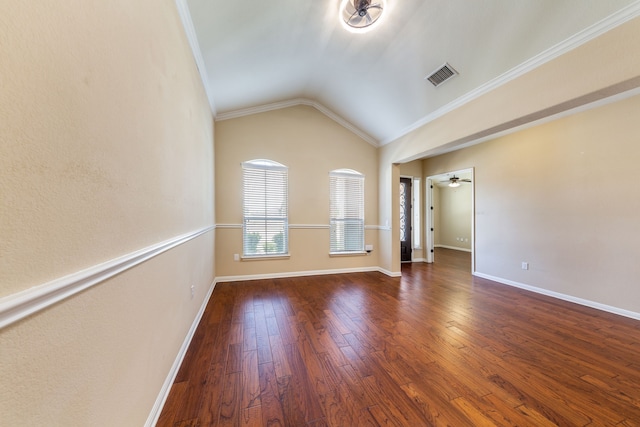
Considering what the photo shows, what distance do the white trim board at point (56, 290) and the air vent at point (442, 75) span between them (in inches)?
129

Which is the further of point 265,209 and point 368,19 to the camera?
point 265,209

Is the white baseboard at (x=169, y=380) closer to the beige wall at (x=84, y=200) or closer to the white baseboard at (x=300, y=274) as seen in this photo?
the beige wall at (x=84, y=200)

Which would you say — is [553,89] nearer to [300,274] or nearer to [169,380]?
[169,380]

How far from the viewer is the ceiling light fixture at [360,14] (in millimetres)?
→ 2137

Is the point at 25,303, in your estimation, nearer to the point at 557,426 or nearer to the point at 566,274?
the point at 557,426

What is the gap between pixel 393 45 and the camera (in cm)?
259

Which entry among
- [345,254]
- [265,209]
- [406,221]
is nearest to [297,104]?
[265,209]

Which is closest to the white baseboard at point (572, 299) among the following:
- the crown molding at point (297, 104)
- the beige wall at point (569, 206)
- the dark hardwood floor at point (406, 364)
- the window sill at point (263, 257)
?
the beige wall at point (569, 206)

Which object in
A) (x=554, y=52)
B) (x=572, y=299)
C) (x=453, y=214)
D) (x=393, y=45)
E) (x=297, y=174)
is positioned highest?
(x=393, y=45)

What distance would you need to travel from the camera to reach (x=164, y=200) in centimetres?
149

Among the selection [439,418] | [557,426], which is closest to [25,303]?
[439,418]

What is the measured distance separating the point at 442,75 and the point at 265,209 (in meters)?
3.22

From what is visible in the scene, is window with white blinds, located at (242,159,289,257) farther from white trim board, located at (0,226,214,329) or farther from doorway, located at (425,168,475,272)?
doorway, located at (425,168,475,272)

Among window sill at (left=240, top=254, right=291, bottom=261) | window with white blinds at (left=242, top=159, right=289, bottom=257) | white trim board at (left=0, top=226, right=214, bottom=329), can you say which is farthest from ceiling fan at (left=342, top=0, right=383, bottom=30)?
window sill at (left=240, top=254, right=291, bottom=261)
